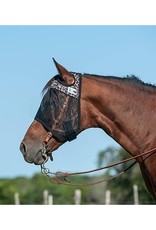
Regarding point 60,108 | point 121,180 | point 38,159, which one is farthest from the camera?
point 121,180

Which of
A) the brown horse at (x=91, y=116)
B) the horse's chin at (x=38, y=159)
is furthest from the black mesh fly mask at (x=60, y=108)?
Result: the horse's chin at (x=38, y=159)

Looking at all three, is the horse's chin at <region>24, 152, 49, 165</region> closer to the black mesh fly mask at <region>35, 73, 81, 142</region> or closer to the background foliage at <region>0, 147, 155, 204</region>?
the black mesh fly mask at <region>35, 73, 81, 142</region>

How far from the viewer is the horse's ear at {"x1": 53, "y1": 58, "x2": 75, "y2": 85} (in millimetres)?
6867

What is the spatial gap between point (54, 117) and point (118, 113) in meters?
0.76

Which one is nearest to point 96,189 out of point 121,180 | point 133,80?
point 121,180

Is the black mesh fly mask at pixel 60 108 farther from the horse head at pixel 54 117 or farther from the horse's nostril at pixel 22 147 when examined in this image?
the horse's nostril at pixel 22 147

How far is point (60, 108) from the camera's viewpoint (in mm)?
6852

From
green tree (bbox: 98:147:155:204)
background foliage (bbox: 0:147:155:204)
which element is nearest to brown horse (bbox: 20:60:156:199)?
background foliage (bbox: 0:147:155:204)

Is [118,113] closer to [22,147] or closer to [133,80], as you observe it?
[133,80]
